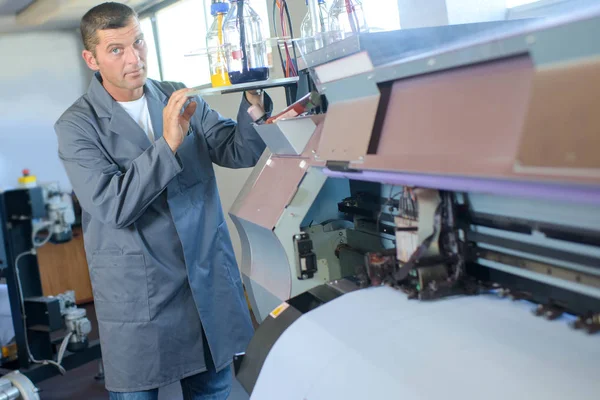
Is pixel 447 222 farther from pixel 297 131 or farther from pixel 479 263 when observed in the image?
pixel 297 131

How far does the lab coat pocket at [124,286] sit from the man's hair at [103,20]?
1.97 ft

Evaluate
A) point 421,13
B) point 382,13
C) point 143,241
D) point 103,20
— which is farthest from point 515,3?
point 143,241

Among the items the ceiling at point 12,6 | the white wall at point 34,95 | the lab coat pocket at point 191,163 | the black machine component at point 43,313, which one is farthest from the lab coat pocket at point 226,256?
the white wall at point 34,95

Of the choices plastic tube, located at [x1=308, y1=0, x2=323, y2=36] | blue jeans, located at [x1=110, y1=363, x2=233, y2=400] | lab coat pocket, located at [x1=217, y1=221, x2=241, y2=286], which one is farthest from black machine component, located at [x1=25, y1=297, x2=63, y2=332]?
plastic tube, located at [x1=308, y1=0, x2=323, y2=36]

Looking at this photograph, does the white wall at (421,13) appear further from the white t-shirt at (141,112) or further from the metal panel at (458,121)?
the metal panel at (458,121)

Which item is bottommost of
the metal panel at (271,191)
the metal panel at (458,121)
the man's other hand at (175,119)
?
the metal panel at (271,191)

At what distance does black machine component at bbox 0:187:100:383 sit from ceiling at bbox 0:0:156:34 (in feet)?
6.96

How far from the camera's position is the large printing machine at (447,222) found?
2.09 ft

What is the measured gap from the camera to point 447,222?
1.04 metres

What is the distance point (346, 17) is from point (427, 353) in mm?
882

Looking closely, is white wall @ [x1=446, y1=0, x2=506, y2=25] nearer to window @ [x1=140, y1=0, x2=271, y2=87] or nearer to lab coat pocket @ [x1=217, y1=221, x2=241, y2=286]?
lab coat pocket @ [x1=217, y1=221, x2=241, y2=286]

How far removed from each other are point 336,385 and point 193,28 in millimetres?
3764

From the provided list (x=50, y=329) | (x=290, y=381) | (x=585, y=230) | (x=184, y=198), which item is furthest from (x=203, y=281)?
(x=50, y=329)

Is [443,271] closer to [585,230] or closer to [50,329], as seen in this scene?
[585,230]
